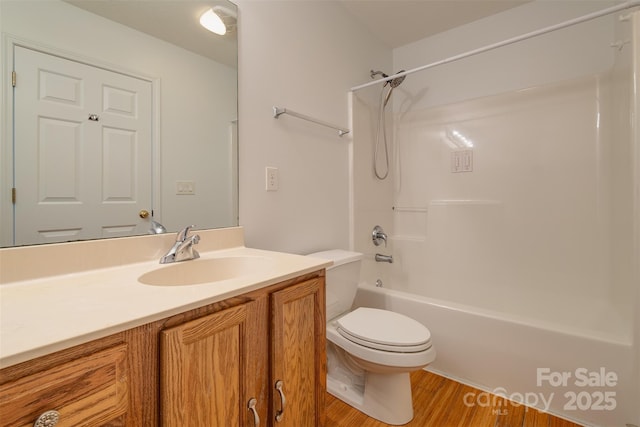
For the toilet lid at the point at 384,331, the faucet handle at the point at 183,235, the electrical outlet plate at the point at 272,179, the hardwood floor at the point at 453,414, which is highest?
the electrical outlet plate at the point at 272,179

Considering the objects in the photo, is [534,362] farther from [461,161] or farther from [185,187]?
[185,187]

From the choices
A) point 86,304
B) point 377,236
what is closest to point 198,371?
point 86,304

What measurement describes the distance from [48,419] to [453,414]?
1.53 metres

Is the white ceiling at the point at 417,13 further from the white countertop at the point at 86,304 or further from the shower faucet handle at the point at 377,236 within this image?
the white countertop at the point at 86,304

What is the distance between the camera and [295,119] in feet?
5.01

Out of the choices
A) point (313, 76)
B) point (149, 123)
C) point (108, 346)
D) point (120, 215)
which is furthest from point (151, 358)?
point (313, 76)

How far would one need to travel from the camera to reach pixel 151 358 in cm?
52

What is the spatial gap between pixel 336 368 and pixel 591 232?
5.53ft

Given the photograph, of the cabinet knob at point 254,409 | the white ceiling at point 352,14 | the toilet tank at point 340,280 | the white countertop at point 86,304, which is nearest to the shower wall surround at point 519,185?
the white ceiling at point 352,14

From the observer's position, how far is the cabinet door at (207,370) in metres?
0.53

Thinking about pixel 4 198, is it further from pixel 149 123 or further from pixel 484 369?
pixel 484 369

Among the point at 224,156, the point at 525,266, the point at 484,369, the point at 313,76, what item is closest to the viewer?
the point at 224,156

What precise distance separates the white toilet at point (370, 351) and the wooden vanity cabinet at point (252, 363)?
38cm

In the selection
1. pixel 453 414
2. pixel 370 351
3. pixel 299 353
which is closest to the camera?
pixel 299 353
